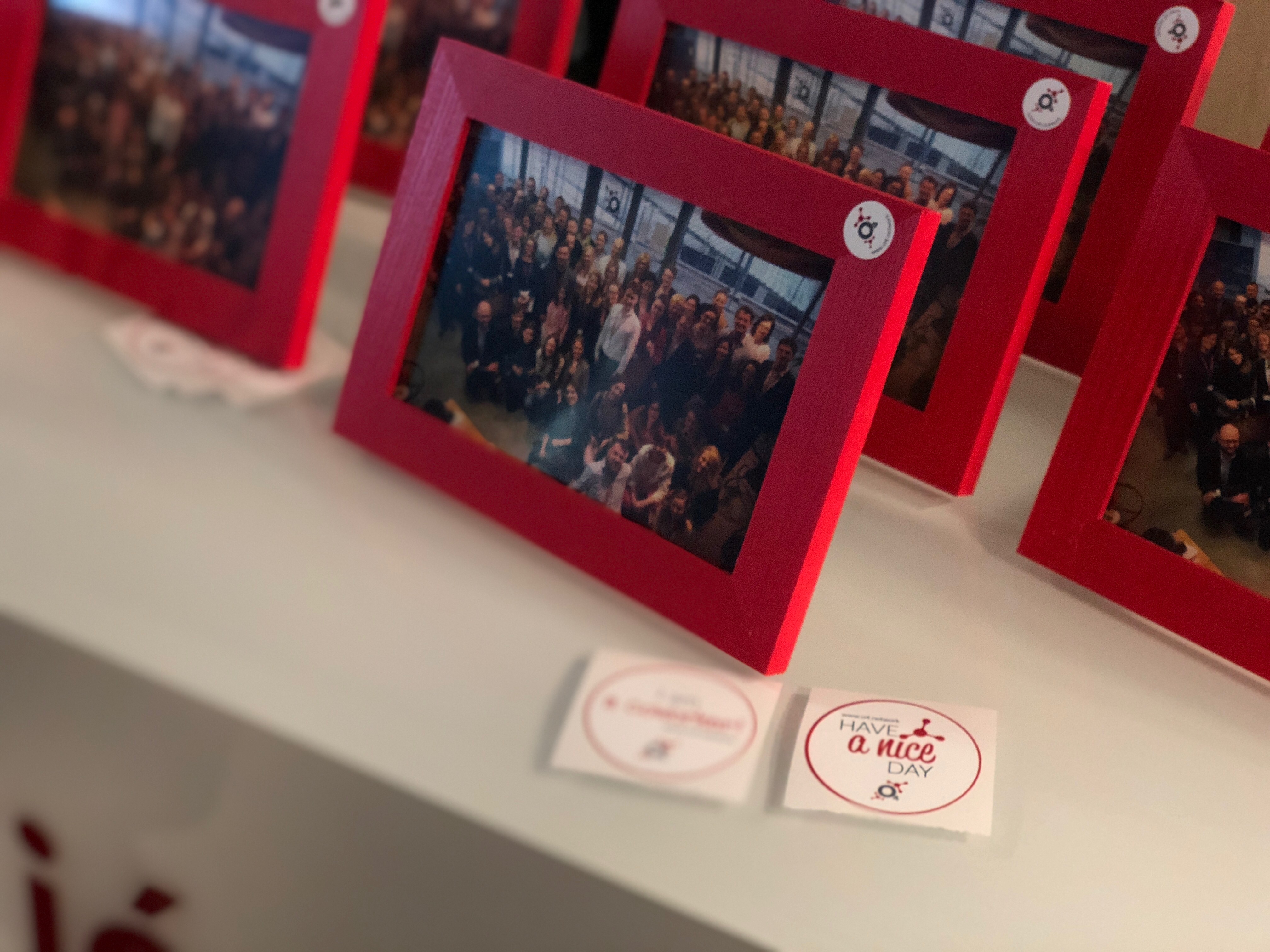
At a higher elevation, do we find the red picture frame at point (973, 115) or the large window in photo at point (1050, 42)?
the large window in photo at point (1050, 42)

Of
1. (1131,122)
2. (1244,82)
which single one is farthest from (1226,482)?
(1244,82)

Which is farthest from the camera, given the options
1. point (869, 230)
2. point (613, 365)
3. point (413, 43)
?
point (413, 43)

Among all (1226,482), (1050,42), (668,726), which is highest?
(1050,42)

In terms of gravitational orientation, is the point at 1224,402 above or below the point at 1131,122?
below

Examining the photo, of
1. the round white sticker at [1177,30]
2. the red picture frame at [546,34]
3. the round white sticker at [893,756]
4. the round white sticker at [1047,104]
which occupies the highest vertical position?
the round white sticker at [1177,30]

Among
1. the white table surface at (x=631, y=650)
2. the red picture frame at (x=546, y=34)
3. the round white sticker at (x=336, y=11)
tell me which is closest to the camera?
the white table surface at (x=631, y=650)

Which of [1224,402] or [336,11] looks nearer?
[1224,402]

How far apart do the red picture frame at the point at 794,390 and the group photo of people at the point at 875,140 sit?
113 mm

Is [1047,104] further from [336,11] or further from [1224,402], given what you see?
[336,11]

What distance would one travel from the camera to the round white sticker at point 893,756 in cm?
61

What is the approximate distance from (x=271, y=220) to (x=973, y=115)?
0.53 m

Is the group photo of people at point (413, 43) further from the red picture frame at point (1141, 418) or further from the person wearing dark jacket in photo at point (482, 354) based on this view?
the red picture frame at point (1141, 418)

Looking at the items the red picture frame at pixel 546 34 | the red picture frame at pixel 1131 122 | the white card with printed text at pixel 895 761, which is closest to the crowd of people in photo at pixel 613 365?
the white card with printed text at pixel 895 761

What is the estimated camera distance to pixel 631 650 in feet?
2.25
